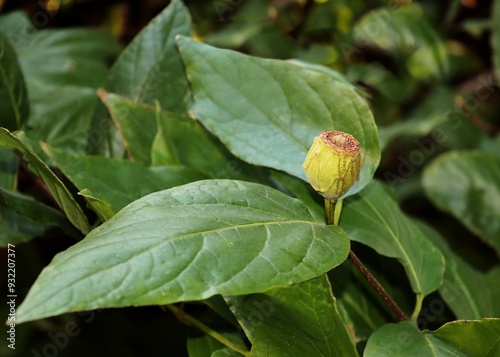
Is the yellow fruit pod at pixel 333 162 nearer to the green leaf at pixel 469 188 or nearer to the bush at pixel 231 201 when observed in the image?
the bush at pixel 231 201

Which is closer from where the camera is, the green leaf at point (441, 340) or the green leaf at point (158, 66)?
the green leaf at point (441, 340)

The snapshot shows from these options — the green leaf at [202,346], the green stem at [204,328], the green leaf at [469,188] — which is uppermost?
the green stem at [204,328]

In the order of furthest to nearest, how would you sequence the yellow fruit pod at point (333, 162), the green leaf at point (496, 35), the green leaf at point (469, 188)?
the green leaf at point (496, 35) < the green leaf at point (469, 188) < the yellow fruit pod at point (333, 162)

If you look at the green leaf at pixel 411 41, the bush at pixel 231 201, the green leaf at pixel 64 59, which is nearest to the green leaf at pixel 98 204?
the bush at pixel 231 201

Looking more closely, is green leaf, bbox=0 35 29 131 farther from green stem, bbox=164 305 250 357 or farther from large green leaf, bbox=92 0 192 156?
green stem, bbox=164 305 250 357

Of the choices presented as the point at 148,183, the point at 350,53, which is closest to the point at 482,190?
the point at 350,53

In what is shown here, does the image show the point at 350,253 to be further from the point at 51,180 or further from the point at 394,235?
the point at 51,180
